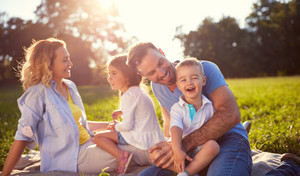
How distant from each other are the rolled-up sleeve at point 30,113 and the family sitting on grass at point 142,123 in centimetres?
1

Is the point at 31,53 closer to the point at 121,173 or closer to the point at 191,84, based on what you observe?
the point at 121,173

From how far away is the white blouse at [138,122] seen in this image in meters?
2.96

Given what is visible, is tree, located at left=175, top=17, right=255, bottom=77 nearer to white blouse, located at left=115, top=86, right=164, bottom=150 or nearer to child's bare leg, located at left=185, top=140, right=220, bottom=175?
white blouse, located at left=115, top=86, right=164, bottom=150

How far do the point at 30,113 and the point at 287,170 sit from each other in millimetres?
2814

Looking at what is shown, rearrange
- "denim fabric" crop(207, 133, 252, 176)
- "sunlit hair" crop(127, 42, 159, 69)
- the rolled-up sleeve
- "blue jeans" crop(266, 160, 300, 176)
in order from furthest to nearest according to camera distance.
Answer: the rolled-up sleeve → "sunlit hair" crop(127, 42, 159, 69) → "blue jeans" crop(266, 160, 300, 176) → "denim fabric" crop(207, 133, 252, 176)

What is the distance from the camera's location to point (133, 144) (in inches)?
119

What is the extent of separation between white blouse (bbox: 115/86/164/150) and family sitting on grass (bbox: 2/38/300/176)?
0.01 meters

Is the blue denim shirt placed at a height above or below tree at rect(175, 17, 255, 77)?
below

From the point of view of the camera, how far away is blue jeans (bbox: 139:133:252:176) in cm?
220

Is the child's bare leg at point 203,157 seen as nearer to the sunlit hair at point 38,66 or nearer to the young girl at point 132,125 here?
the young girl at point 132,125

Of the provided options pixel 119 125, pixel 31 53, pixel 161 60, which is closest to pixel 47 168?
pixel 119 125

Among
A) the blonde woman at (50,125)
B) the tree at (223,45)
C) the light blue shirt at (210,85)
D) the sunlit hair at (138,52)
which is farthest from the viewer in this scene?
the tree at (223,45)

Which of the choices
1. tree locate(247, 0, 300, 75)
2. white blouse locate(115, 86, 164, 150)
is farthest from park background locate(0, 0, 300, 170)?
white blouse locate(115, 86, 164, 150)

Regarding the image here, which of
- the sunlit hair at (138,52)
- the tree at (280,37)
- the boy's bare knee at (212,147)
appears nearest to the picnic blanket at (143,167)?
the boy's bare knee at (212,147)
